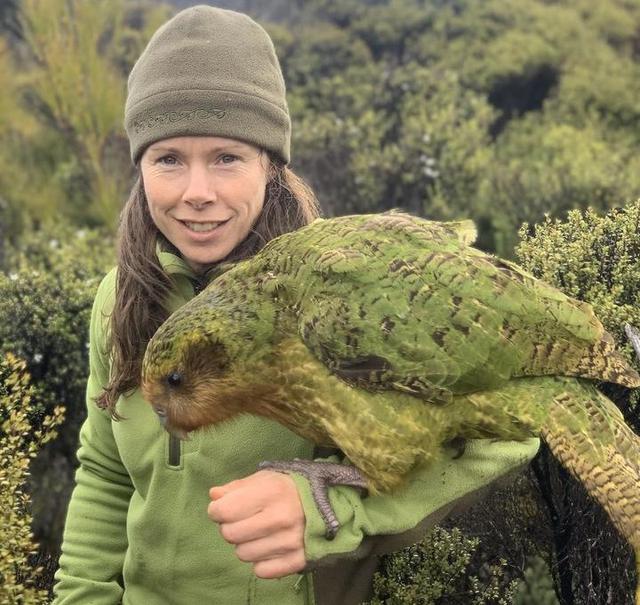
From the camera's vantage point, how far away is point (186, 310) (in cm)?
176

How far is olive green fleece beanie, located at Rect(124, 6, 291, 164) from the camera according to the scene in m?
2.10

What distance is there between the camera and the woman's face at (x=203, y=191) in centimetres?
213

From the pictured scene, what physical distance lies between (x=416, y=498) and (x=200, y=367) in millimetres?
674

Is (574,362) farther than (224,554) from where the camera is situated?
No

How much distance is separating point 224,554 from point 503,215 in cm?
822

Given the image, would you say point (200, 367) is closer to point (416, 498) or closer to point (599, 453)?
point (416, 498)

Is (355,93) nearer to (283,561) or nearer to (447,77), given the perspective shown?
(447,77)

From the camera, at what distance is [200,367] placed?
66.1 inches

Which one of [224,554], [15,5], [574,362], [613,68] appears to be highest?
[574,362]

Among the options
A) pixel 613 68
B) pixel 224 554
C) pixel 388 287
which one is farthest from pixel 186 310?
pixel 613 68

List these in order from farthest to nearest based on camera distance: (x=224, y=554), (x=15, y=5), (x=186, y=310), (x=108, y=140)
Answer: (x=15, y=5)
(x=108, y=140)
(x=224, y=554)
(x=186, y=310)

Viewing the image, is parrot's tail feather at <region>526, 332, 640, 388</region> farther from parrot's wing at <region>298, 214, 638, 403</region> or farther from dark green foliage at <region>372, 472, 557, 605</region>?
dark green foliage at <region>372, 472, 557, 605</region>

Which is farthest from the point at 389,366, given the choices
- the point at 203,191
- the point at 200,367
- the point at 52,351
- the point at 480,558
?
the point at 52,351

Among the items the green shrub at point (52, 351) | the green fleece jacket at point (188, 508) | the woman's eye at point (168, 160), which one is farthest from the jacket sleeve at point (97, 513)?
the green shrub at point (52, 351)
